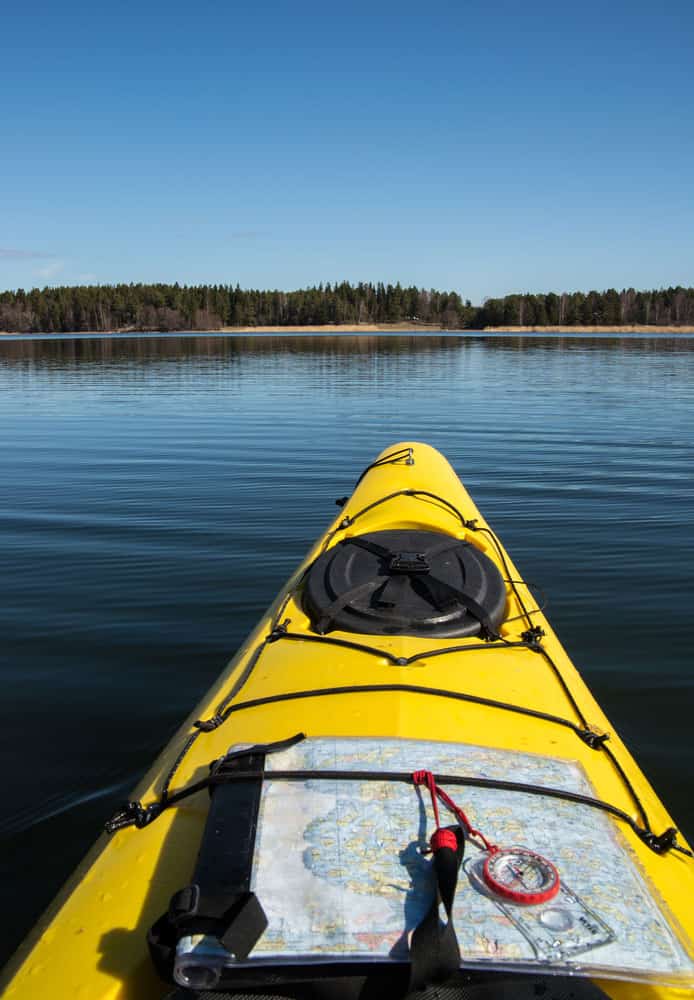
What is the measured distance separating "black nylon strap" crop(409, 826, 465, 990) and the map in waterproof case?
142 mm

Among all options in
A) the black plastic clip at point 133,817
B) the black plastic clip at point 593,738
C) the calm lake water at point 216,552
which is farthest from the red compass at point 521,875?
the calm lake water at point 216,552

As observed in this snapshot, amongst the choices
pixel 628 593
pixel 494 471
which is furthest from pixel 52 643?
pixel 494 471

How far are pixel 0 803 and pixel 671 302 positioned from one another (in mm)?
133408

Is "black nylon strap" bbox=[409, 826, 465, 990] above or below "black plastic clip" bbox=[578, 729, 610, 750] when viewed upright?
above

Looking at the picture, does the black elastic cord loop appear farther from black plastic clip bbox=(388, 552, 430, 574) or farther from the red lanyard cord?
black plastic clip bbox=(388, 552, 430, 574)

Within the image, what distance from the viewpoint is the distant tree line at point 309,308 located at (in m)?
120

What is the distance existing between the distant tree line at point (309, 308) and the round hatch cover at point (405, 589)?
121 metres

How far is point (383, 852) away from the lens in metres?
1.99

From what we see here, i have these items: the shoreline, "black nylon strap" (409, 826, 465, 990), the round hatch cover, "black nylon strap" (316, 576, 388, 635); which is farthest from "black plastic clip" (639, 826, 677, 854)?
the shoreline

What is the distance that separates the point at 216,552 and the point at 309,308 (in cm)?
13429

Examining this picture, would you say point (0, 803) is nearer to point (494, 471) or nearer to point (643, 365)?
point (494, 471)

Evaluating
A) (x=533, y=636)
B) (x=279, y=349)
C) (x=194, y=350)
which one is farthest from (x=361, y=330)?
(x=533, y=636)

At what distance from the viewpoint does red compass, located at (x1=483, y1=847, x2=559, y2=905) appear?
182cm

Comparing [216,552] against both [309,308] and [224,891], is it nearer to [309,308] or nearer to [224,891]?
[224,891]
